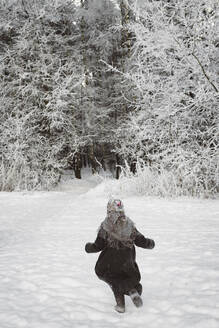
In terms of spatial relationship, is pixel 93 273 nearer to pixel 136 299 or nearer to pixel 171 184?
pixel 136 299

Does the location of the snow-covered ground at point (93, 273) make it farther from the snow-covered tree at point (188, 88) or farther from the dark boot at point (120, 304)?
the snow-covered tree at point (188, 88)

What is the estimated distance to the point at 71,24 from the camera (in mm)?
19125

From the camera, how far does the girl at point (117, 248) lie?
2971 millimetres

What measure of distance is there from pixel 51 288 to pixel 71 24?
18679mm

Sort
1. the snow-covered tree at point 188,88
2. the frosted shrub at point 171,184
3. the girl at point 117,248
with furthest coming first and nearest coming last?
the frosted shrub at point 171,184 < the snow-covered tree at point 188,88 < the girl at point 117,248

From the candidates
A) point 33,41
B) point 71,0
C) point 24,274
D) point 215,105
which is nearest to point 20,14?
point 33,41

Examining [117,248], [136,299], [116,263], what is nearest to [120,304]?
[136,299]

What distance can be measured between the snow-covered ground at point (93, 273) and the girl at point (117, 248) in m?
0.27

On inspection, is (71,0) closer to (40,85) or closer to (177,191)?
(40,85)

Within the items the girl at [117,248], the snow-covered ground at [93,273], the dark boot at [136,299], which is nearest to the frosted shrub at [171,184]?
the snow-covered ground at [93,273]

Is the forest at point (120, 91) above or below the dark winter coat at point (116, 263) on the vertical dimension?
above

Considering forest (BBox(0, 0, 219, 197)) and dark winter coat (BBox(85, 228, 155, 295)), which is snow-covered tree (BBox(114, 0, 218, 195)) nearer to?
forest (BBox(0, 0, 219, 197))

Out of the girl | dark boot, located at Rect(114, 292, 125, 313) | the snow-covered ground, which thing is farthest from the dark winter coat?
the snow-covered ground

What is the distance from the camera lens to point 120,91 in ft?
49.9
